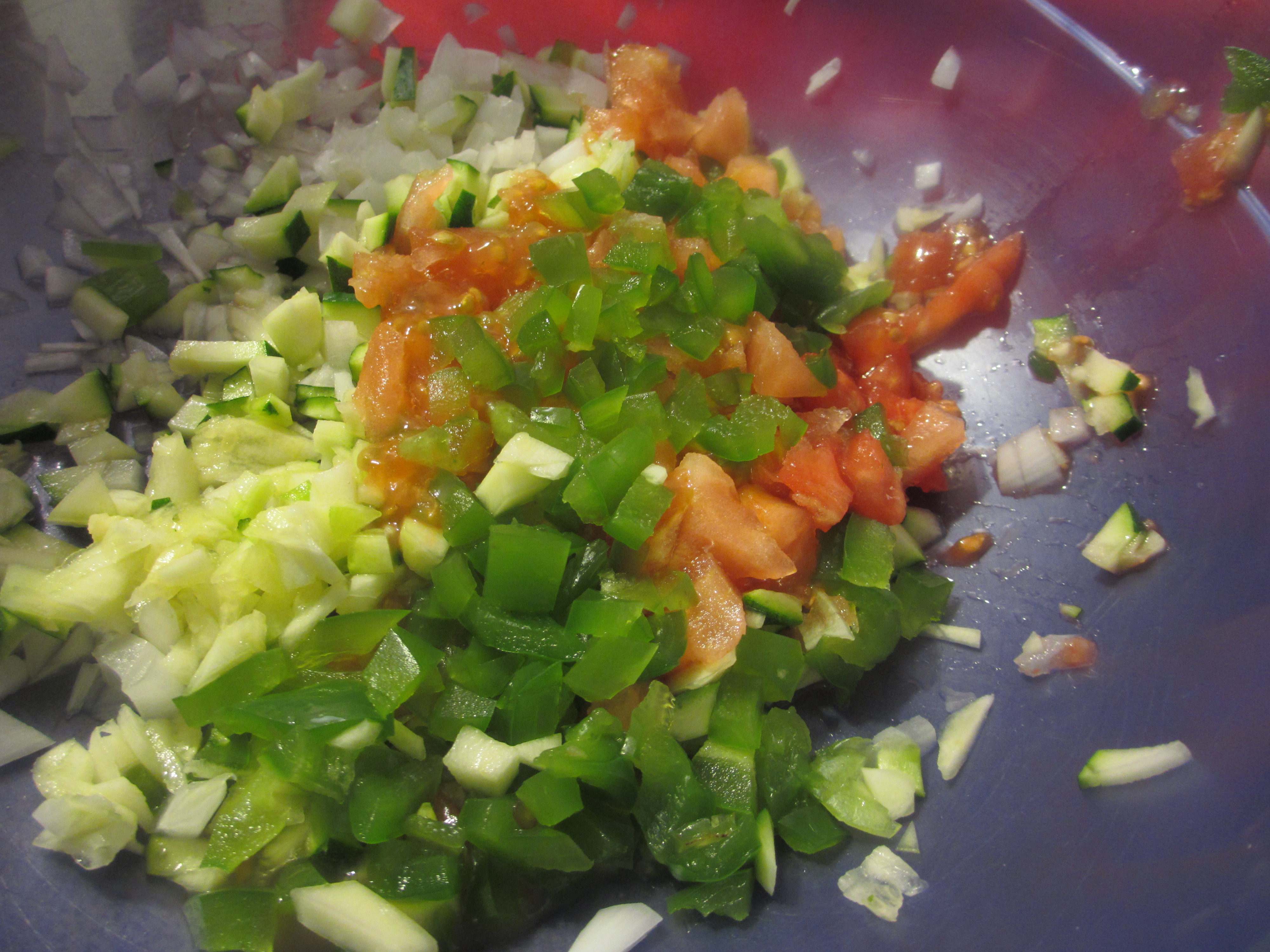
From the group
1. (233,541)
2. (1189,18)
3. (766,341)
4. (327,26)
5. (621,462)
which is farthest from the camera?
(327,26)

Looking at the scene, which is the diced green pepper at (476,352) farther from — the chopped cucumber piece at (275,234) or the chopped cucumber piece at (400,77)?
the chopped cucumber piece at (400,77)

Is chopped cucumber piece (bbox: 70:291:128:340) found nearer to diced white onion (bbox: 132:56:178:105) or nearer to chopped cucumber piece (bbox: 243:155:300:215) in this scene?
chopped cucumber piece (bbox: 243:155:300:215)

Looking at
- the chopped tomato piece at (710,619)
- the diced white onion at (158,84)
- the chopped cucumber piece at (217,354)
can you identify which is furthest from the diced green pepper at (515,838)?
the diced white onion at (158,84)

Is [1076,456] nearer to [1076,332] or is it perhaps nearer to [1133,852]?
[1076,332]

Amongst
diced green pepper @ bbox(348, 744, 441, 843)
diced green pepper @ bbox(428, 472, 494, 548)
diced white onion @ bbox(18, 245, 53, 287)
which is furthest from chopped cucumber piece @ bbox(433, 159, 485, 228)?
diced green pepper @ bbox(348, 744, 441, 843)

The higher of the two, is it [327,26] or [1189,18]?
[1189,18]

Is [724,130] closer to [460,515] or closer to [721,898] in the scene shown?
[460,515]

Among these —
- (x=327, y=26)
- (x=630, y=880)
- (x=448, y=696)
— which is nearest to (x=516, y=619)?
(x=448, y=696)

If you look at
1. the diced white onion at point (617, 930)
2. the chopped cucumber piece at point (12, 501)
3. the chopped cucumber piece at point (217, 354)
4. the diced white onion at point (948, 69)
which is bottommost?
the chopped cucumber piece at point (12, 501)
